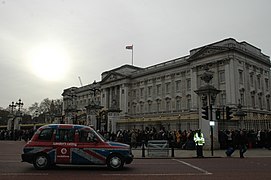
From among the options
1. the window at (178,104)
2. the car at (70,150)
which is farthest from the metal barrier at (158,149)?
the window at (178,104)

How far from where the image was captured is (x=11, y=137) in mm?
46625

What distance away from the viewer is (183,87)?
6838 cm

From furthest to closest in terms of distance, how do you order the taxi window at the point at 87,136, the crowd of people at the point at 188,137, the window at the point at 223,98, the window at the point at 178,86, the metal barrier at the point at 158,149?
1. the window at the point at 178,86
2. the window at the point at 223,98
3. the crowd of people at the point at 188,137
4. the metal barrier at the point at 158,149
5. the taxi window at the point at 87,136

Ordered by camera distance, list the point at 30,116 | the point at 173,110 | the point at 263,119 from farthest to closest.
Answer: the point at 30,116, the point at 173,110, the point at 263,119

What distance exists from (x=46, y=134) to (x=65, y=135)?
830 mm

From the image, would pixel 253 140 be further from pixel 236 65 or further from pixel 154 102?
pixel 154 102

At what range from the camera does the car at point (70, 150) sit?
11852 millimetres

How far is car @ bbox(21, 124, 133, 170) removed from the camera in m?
11.9

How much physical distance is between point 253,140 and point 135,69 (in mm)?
67073

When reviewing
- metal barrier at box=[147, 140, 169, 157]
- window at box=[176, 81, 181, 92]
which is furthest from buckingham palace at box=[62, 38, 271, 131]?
metal barrier at box=[147, 140, 169, 157]

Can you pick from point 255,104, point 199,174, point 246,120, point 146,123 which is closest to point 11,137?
point 146,123

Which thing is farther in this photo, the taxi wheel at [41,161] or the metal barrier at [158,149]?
the metal barrier at [158,149]

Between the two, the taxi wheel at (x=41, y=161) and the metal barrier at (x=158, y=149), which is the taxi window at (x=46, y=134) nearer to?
the taxi wheel at (x=41, y=161)

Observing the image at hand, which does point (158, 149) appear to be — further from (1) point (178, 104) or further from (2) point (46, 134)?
(1) point (178, 104)
